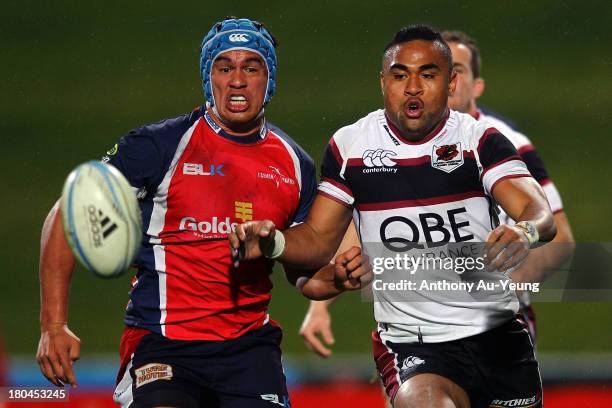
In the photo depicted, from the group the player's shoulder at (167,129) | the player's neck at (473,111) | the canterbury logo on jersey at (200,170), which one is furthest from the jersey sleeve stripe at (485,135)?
the player's neck at (473,111)

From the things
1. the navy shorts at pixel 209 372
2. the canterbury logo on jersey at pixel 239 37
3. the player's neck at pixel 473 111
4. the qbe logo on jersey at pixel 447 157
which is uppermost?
the canterbury logo on jersey at pixel 239 37

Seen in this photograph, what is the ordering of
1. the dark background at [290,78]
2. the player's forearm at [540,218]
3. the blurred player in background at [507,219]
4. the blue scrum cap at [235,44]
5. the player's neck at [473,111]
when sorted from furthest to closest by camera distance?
1. the dark background at [290,78]
2. the player's neck at [473,111]
3. the blurred player in background at [507,219]
4. the blue scrum cap at [235,44]
5. the player's forearm at [540,218]

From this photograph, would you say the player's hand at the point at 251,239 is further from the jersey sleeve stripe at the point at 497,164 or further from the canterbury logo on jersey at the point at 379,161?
the jersey sleeve stripe at the point at 497,164

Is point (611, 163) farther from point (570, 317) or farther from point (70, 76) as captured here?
point (70, 76)

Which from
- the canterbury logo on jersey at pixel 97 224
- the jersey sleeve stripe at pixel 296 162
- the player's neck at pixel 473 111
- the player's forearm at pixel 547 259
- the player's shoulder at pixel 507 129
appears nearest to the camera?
the canterbury logo on jersey at pixel 97 224

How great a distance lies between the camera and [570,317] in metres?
11.4

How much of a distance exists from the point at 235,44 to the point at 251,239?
1012 mm

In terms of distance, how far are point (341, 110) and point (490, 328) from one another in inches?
385

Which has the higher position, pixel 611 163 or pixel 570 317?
pixel 611 163

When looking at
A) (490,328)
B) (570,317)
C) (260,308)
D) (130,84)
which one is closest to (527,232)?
A: (490,328)

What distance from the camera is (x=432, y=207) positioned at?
4.65m

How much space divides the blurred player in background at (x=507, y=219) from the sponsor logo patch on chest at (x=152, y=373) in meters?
1.19

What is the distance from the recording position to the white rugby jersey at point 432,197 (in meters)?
4.65

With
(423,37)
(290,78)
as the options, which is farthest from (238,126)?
(290,78)
